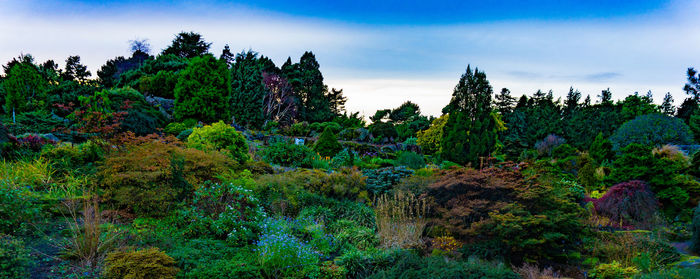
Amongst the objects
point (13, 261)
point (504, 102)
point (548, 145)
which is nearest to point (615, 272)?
point (13, 261)

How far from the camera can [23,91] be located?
73.7 ft

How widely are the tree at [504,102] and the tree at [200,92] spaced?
27.3m

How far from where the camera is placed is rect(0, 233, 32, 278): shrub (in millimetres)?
3570

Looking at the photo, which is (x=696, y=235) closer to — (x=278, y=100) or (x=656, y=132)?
(x=656, y=132)

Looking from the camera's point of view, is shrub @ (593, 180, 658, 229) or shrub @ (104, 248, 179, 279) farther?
shrub @ (593, 180, 658, 229)

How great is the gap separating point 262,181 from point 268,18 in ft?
24.4

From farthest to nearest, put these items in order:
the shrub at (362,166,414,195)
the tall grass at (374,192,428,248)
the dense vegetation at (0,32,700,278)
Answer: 1. the shrub at (362,166,414,195)
2. the tall grass at (374,192,428,248)
3. the dense vegetation at (0,32,700,278)

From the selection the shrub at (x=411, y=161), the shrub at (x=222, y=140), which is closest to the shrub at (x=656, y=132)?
the shrub at (x=411, y=161)

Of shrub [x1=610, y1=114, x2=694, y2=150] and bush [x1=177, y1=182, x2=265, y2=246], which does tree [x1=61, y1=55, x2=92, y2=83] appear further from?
shrub [x1=610, y1=114, x2=694, y2=150]

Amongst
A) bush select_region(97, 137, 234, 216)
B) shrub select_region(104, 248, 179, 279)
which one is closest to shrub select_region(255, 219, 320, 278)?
shrub select_region(104, 248, 179, 279)

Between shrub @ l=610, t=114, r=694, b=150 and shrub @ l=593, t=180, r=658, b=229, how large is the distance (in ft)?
34.6

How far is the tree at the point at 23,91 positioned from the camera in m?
22.0

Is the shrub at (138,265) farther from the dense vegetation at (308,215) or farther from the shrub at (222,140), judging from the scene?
the shrub at (222,140)

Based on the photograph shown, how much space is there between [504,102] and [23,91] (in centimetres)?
3851
